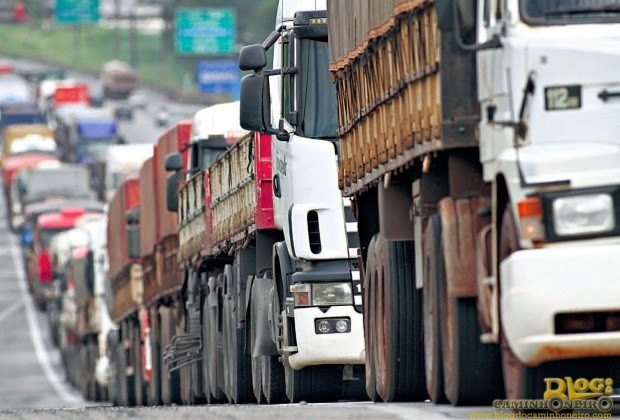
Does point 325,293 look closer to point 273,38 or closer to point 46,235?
point 273,38

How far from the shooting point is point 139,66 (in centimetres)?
16050

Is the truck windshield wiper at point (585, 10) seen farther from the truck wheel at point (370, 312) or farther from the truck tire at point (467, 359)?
the truck wheel at point (370, 312)

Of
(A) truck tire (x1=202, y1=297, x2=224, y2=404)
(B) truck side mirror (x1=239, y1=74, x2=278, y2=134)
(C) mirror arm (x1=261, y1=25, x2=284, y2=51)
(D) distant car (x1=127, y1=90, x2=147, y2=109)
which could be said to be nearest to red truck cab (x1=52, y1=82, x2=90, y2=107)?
(D) distant car (x1=127, y1=90, x2=147, y2=109)

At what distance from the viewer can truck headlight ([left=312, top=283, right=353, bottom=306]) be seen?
56.8ft

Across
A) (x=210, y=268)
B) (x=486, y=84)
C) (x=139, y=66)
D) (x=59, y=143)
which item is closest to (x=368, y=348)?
(x=486, y=84)

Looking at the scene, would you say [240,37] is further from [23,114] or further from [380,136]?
[380,136]

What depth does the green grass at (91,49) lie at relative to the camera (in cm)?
15550

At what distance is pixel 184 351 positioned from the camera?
25250 millimetres

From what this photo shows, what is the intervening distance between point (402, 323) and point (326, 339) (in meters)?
2.95

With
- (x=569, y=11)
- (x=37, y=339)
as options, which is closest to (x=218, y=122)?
(x=569, y=11)

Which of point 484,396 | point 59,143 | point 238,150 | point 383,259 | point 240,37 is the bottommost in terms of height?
point 484,396

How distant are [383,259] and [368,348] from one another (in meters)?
1.19

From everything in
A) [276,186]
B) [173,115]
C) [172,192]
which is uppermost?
[173,115]

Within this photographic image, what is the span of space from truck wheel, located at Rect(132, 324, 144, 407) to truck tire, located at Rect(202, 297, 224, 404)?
7.90 meters
